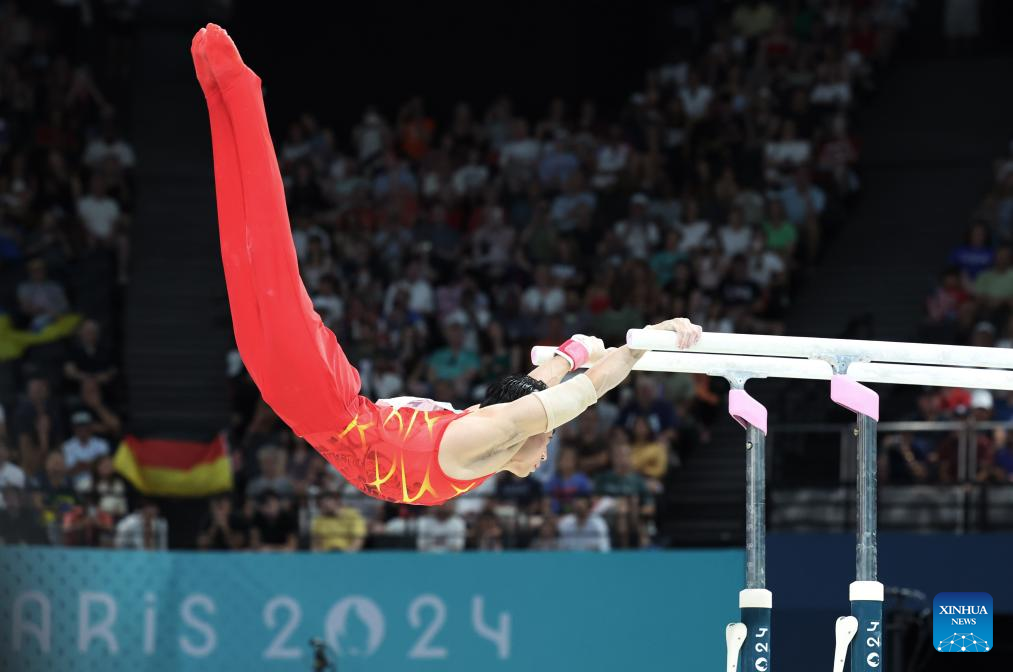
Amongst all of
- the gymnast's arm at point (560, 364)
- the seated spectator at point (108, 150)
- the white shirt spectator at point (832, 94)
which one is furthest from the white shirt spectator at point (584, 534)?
the seated spectator at point (108, 150)

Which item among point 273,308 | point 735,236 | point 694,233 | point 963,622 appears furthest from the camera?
point 694,233

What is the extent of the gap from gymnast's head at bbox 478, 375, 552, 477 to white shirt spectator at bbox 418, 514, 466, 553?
191 inches

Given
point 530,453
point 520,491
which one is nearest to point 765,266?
point 520,491

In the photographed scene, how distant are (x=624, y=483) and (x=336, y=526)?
1901mm

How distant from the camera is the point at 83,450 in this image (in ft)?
37.6

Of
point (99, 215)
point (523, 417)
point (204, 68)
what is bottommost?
point (523, 417)

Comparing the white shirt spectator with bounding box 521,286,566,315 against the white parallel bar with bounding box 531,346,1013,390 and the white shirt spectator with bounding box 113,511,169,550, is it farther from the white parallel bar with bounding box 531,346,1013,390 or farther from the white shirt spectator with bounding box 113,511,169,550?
the white parallel bar with bounding box 531,346,1013,390

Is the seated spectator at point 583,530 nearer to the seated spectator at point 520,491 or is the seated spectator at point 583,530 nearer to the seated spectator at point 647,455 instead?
the seated spectator at point 520,491

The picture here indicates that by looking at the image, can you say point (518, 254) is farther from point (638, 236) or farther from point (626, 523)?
point (626, 523)

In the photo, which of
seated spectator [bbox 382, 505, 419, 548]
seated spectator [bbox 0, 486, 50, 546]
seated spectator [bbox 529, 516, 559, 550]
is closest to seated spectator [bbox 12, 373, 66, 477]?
seated spectator [bbox 0, 486, 50, 546]

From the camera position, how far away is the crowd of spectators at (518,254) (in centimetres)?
1055

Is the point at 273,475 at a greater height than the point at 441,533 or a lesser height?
greater

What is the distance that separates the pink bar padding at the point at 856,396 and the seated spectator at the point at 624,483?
15.3 ft

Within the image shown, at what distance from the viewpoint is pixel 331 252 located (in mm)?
14117
